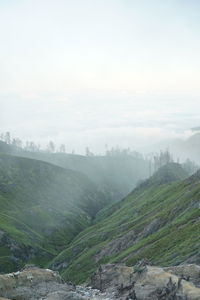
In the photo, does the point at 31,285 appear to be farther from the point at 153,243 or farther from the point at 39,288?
the point at 153,243

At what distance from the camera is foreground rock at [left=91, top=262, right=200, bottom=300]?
40844 millimetres

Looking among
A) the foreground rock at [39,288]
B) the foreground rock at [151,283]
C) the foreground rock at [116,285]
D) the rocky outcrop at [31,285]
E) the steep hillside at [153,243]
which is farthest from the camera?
the steep hillside at [153,243]

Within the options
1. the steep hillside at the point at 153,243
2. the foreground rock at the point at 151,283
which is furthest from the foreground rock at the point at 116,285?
the steep hillside at the point at 153,243

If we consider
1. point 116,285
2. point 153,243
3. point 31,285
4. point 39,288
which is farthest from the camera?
point 153,243

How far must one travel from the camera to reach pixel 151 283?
4547 centimetres

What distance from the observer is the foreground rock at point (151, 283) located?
134ft

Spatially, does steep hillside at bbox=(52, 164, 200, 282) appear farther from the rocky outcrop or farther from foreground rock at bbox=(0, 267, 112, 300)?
the rocky outcrop

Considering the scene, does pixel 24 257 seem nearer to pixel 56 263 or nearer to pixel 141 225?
pixel 56 263

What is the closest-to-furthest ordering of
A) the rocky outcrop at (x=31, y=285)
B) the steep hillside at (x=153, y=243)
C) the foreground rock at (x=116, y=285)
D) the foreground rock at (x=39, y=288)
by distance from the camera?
the foreground rock at (x=116, y=285), the foreground rock at (x=39, y=288), the rocky outcrop at (x=31, y=285), the steep hillside at (x=153, y=243)

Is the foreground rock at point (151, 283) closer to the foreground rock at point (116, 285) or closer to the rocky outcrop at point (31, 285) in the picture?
the foreground rock at point (116, 285)

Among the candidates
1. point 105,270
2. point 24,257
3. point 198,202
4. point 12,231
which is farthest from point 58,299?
point 12,231

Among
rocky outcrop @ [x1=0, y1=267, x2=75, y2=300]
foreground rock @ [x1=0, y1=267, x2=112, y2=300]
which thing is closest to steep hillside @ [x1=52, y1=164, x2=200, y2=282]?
foreground rock @ [x1=0, y1=267, x2=112, y2=300]

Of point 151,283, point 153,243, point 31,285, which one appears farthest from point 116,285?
point 153,243

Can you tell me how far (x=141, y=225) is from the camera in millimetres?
126500
